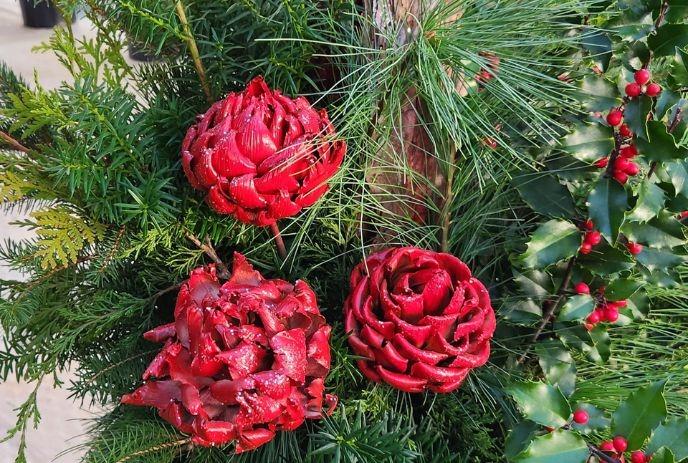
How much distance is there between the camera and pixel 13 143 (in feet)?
1.03

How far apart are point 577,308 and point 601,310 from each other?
0.02 m

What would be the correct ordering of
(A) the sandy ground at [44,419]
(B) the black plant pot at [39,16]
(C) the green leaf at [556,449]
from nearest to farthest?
(C) the green leaf at [556,449] → (A) the sandy ground at [44,419] → (B) the black plant pot at [39,16]

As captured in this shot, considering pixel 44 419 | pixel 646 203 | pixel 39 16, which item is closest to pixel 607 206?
pixel 646 203

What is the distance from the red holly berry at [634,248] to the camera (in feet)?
1.07

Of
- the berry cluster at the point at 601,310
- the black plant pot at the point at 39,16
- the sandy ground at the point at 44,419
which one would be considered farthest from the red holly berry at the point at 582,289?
the black plant pot at the point at 39,16

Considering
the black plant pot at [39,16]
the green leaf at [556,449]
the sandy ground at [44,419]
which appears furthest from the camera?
the black plant pot at [39,16]

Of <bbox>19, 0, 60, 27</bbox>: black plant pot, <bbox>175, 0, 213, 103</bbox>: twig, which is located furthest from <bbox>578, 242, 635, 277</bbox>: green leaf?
Answer: <bbox>19, 0, 60, 27</bbox>: black plant pot

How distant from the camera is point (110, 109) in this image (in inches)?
11.6

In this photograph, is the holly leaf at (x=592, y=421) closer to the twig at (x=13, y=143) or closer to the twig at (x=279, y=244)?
the twig at (x=279, y=244)

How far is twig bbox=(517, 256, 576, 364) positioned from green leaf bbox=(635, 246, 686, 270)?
3cm

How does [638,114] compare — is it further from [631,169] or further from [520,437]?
[520,437]

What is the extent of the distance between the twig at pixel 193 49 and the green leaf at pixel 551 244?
180 millimetres

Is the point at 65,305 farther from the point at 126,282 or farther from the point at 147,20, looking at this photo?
the point at 147,20

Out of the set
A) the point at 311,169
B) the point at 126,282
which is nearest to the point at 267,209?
the point at 311,169
